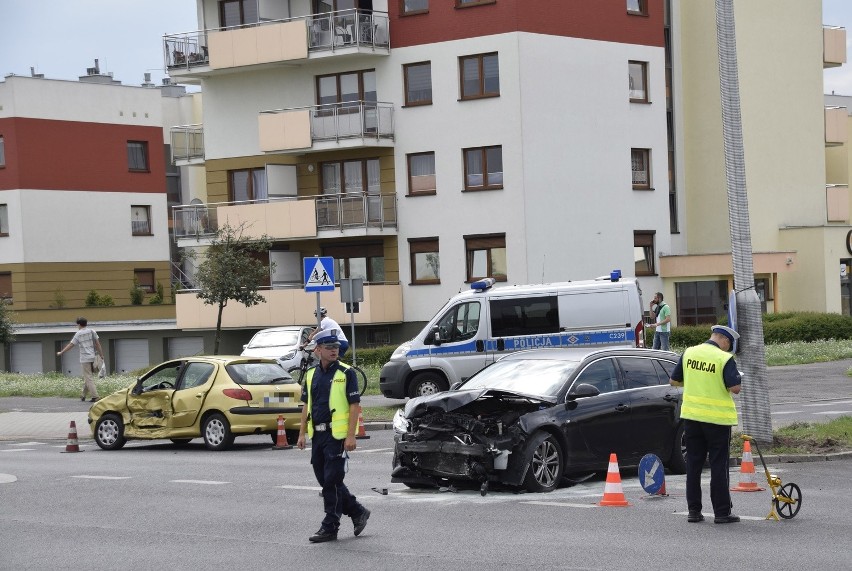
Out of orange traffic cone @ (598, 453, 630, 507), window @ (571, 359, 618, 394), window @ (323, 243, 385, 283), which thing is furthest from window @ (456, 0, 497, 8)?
orange traffic cone @ (598, 453, 630, 507)

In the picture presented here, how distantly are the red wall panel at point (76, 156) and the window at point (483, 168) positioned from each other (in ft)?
81.9

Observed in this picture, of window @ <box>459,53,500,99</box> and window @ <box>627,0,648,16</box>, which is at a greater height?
window @ <box>627,0,648,16</box>

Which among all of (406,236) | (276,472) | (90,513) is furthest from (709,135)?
(90,513)

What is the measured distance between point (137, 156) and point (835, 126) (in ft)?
105

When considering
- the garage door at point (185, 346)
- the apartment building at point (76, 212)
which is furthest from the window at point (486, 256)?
the apartment building at point (76, 212)

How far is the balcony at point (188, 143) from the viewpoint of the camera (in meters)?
51.6

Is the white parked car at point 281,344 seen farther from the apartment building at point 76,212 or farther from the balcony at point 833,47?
the balcony at point 833,47

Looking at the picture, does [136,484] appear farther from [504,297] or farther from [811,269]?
[811,269]

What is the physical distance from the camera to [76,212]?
64125 mm

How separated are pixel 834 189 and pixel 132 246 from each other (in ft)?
105

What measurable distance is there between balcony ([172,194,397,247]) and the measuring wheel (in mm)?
34196

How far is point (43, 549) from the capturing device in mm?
12039

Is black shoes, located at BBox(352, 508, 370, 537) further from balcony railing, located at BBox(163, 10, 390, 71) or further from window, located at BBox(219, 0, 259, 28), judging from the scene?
window, located at BBox(219, 0, 259, 28)

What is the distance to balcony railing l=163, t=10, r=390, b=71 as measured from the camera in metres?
46.1
